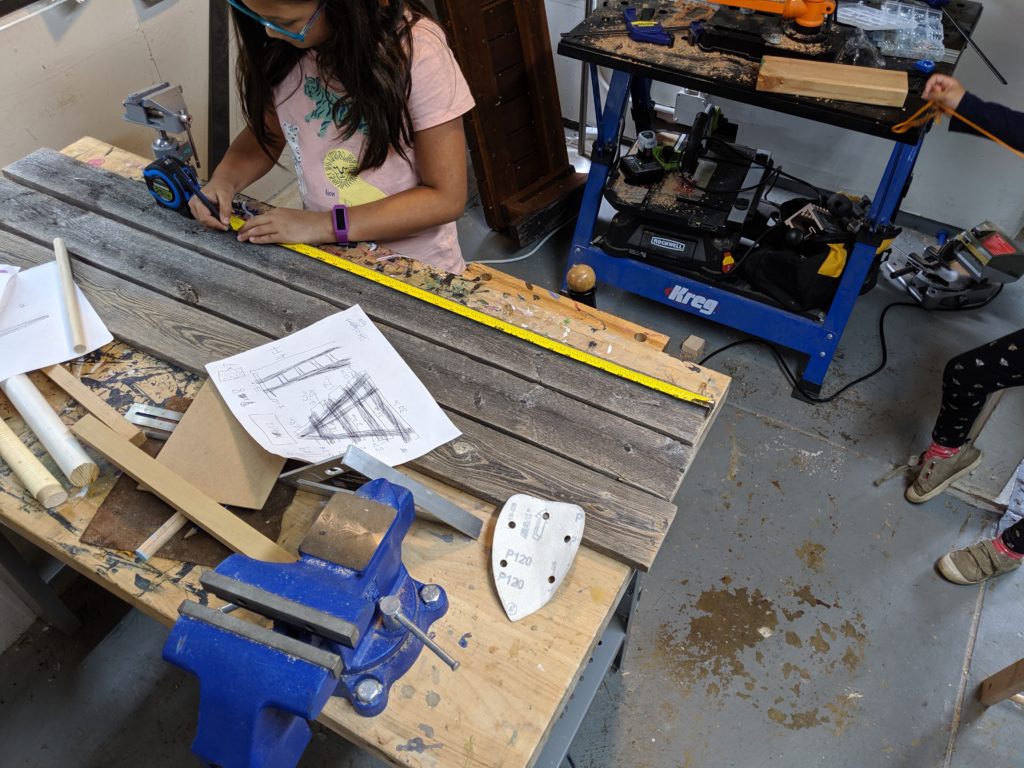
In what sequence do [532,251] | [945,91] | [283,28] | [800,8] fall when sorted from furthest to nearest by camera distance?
[532,251] → [800,8] → [945,91] → [283,28]

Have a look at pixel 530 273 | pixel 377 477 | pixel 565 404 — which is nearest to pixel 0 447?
pixel 377 477

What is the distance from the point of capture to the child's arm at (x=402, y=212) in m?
1.52

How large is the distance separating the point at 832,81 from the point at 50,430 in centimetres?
205

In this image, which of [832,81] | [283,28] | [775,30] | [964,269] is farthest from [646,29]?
[964,269]

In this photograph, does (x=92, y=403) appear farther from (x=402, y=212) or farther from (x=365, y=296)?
(x=402, y=212)

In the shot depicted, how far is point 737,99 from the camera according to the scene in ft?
6.82

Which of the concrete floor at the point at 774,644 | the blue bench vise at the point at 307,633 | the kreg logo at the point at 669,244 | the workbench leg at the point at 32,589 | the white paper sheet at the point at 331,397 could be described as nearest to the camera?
the blue bench vise at the point at 307,633

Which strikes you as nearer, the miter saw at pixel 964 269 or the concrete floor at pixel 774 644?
the concrete floor at pixel 774 644

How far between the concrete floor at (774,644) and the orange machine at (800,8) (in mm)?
1274

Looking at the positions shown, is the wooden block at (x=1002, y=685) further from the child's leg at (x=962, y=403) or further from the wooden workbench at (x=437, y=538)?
the wooden workbench at (x=437, y=538)

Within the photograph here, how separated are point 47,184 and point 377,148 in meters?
0.82

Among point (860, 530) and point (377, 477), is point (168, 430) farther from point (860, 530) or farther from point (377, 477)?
point (860, 530)

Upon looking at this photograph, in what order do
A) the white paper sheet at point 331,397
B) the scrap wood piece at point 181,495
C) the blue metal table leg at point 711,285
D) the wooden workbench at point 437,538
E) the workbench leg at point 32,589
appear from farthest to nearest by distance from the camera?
the blue metal table leg at point 711,285
the workbench leg at point 32,589
the white paper sheet at point 331,397
the scrap wood piece at point 181,495
the wooden workbench at point 437,538

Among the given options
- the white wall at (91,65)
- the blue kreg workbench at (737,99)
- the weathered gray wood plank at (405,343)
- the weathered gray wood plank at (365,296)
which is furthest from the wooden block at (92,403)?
the blue kreg workbench at (737,99)
